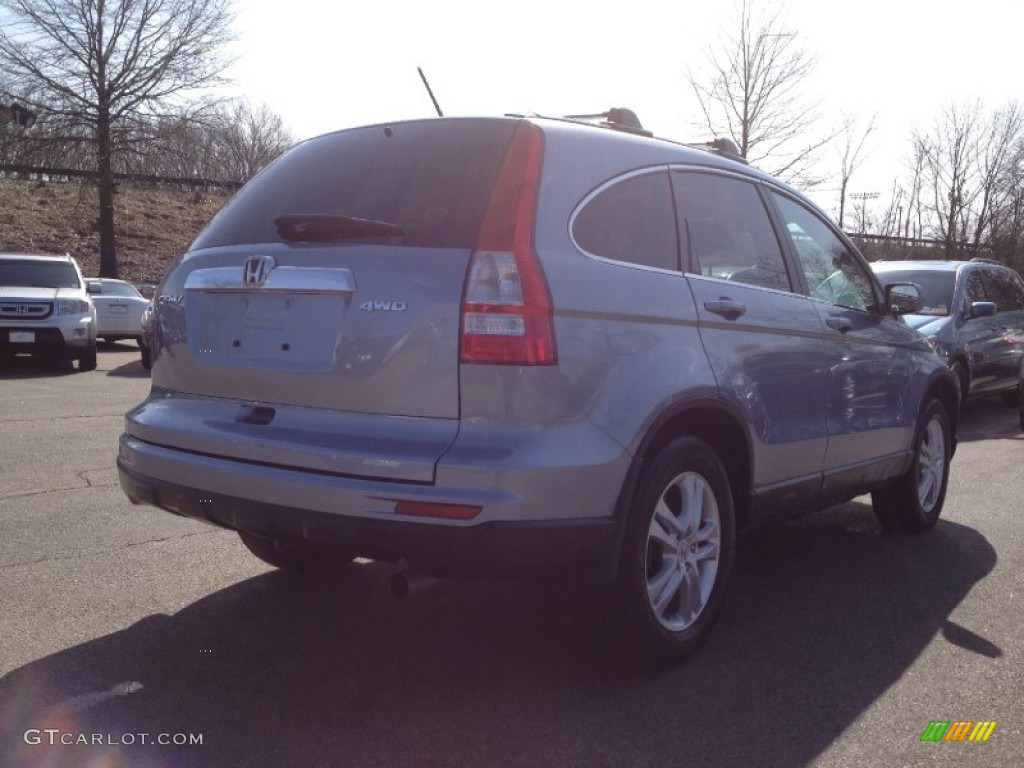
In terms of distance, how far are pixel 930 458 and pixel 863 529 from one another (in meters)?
0.55

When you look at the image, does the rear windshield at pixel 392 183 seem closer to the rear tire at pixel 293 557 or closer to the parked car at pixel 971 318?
the rear tire at pixel 293 557

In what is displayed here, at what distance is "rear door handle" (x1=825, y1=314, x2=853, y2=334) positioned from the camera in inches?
180

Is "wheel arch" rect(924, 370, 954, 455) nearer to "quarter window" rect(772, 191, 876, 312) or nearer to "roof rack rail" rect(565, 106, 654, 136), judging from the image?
"quarter window" rect(772, 191, 876, 312)

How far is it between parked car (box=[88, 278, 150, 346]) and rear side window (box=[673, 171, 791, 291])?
1692cm

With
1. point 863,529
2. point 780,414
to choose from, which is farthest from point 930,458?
point 780,414

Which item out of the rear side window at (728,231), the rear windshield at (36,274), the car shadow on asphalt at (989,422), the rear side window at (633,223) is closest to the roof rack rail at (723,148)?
the rear side window at (728,231)

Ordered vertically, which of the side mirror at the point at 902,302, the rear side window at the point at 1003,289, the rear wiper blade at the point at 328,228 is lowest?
the rear side window at the point at 1003,289

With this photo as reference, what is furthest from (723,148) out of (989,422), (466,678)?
(989,422)

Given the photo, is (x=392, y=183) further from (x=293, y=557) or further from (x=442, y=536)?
(x=293, y=557)

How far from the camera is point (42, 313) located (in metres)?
14.0

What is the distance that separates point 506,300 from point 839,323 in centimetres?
228

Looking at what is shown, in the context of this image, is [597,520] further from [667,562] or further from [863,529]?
[863,529]

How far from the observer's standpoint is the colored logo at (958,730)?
309 centimetres

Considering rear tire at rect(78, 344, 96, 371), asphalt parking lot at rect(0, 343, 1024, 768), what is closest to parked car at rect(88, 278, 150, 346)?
rear tire at rect(78, 344, 96, 371)
